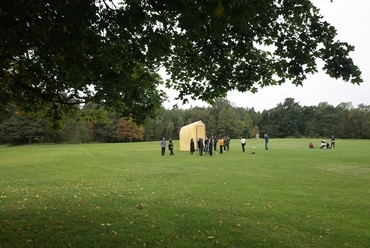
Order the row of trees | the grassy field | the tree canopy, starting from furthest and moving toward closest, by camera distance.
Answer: the row of trees
the grassy field
the tree canopy

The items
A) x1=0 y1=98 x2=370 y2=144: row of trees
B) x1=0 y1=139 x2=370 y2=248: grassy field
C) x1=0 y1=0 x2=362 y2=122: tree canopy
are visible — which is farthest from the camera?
x1=0 y1=98 x2=370 y2=144: row of trees

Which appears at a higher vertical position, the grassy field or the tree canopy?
the tree canopy

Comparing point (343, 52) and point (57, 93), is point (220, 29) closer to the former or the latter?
point (343, 52)

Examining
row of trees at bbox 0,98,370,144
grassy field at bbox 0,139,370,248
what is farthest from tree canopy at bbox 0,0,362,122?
row of trees at bbox 0,98,370,144

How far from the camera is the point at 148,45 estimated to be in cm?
577

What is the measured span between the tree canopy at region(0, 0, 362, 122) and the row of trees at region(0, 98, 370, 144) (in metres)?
68.4

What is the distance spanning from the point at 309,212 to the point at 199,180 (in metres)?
6.10

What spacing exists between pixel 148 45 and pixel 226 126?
330ft

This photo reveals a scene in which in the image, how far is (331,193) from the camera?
35.8 feet

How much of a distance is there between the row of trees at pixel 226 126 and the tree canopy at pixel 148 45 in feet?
224

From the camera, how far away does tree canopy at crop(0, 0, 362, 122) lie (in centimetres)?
534

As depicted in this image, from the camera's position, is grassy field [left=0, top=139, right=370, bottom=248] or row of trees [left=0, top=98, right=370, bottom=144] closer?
grassy field [left=0, top=139, right=370, bottom=248]

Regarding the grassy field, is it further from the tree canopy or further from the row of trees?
the row of trees

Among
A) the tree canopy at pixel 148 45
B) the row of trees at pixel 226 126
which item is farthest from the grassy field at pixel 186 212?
the row of trees at pixel 226 126
